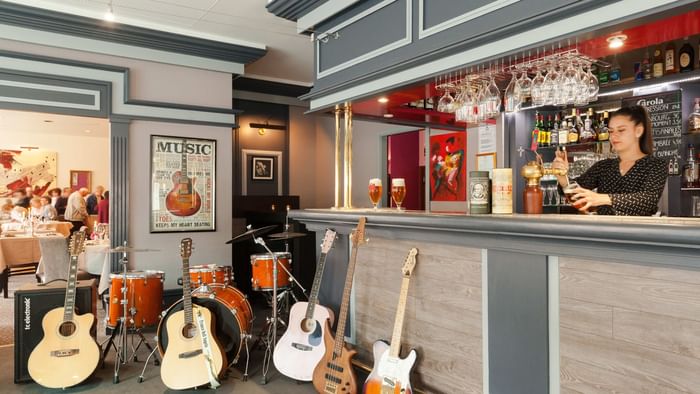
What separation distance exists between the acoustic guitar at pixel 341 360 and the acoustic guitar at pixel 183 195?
3.00m

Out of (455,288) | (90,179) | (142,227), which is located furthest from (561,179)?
(90,179)

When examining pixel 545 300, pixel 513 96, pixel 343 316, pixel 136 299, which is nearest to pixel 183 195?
pixel 136 299

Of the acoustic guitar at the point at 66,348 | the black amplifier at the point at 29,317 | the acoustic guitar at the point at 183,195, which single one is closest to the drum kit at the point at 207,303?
the acoustic guitar at the point at 66,348

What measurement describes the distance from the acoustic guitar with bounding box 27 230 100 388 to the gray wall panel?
2.81 meters

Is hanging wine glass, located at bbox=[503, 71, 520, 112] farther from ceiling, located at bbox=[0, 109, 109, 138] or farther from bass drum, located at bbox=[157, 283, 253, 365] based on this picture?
ceiling, located at bbox=[0, 109, 109, 138]

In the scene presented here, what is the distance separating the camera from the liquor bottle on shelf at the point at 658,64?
3.93 meters

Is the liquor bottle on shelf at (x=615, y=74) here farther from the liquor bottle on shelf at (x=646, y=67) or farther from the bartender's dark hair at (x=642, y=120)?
the bartender's dark hair at (x=642, y=120)

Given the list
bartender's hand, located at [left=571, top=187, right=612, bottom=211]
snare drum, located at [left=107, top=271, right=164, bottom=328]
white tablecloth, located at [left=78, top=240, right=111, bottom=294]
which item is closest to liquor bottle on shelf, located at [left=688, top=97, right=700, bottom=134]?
bartender's hand, located at [left=571, top=187, right=612, bottom=211]

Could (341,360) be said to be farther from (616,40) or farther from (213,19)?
(213,19)

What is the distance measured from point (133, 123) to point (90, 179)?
25.9 ft

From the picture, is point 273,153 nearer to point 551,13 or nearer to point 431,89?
point 431,89

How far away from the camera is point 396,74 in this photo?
3.06 metres

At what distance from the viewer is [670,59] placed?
12.8ft

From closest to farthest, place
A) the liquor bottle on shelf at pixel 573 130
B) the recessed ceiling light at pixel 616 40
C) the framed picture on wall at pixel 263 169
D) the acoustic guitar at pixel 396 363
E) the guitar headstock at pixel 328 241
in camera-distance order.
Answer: the recessed ceiling light at pixel 616 40, the acoustic guitar at pixel 396 363, the guitar headstock at pixel 328 241, the liquor bottle on shelf at pixel 573 130, the framed picture on wall at pixel 263 169
